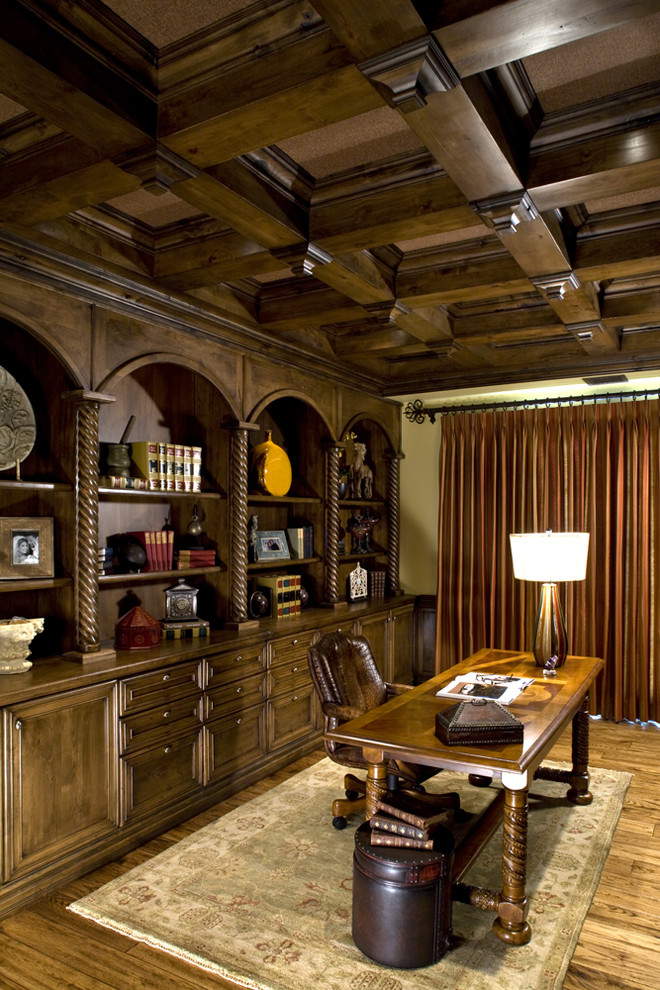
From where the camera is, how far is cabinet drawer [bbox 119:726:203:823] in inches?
121

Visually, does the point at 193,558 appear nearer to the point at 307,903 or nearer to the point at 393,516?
the point at 307,903

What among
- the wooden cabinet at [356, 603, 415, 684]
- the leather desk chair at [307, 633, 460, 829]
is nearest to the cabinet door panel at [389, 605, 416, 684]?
the wooden cabinet at [356, 603, 415, 684]

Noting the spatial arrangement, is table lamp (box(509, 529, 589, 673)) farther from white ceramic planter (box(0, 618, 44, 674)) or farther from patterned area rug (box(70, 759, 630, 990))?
white ceramic planter (box(0, 618, 44, 674))

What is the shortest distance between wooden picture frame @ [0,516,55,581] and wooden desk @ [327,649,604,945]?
1.47m

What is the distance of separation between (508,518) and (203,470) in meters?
2.60

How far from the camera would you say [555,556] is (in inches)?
134

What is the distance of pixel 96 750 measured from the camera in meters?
2.92

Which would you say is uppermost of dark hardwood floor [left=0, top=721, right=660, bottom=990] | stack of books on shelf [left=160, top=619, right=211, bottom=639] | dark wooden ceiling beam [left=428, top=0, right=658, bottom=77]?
dark wooden ceiling beam [left=428, top=0, right=658, bottom=77]

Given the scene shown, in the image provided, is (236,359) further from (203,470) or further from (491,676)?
(491,676)

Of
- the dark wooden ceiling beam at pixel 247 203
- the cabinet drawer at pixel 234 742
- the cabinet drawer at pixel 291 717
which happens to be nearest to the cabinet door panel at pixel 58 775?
the cabinet drawer at pixel 234 742

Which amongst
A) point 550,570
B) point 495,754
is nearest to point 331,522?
point 550,570

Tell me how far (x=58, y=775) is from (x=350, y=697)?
4.50ft

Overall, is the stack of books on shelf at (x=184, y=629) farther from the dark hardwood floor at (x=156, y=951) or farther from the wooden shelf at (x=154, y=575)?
the dark hardwood floor at (x=156, y=951)

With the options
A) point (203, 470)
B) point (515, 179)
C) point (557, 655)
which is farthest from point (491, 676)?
point (515, 179)
